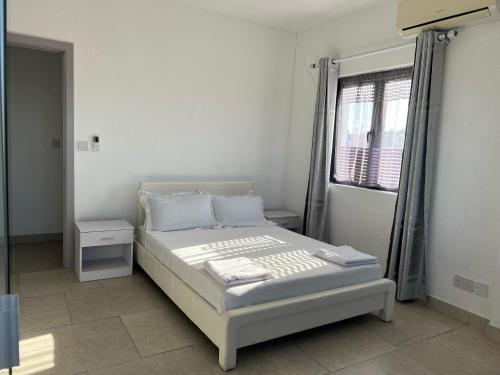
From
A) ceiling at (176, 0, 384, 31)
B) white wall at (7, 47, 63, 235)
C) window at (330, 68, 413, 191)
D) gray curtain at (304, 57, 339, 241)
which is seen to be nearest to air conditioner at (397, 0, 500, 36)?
window at (330, 68, 413, 191)

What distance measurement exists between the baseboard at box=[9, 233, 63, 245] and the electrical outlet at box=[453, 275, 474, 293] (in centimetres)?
444

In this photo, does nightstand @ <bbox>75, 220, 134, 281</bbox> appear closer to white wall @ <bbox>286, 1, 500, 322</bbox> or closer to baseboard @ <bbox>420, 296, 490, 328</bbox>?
white wall @ <bbox>286, 1, 500, 322</bbox>

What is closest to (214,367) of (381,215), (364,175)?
(381,215)

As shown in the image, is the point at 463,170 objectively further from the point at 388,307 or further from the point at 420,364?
the point at 420,364

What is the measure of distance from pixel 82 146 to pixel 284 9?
2.50m

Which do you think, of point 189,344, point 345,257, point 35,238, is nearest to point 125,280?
point 189,344

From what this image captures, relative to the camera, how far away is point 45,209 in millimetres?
4969

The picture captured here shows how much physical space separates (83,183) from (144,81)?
1.21m

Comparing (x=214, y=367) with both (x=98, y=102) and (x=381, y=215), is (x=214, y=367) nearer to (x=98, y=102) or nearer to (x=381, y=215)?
(x=381, y=215)

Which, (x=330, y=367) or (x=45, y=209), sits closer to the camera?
(x=330, y=367)

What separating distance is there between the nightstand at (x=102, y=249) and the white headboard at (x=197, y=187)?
16.5 inches

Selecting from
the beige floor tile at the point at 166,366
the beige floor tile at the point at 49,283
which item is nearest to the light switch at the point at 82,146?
the beige floor tile at the point at 49,283

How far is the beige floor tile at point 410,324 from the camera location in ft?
9.62

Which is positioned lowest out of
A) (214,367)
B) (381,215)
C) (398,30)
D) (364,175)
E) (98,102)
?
(214,367)
